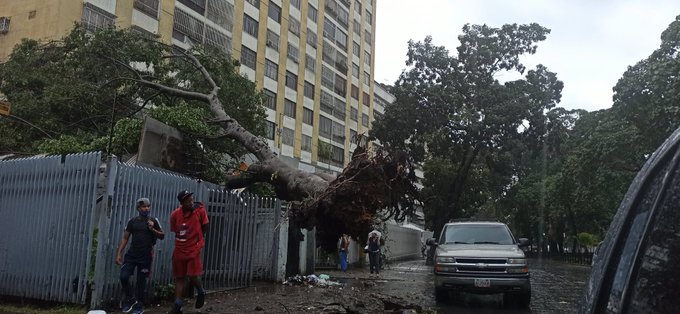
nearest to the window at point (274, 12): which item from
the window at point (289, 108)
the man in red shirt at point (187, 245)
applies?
the window at point (289, 108)

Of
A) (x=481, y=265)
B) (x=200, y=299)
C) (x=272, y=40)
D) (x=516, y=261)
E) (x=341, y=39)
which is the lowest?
(x=200, y=299)

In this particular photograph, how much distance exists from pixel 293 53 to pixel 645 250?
1777 inches

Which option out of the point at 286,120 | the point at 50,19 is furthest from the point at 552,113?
the point at 50,19

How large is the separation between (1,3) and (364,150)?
28.6 metres

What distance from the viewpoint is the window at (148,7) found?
28969 mm

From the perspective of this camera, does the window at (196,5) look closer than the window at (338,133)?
Yes

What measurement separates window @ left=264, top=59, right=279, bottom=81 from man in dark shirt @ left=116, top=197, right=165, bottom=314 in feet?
113

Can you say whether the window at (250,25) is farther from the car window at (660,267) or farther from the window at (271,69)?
the car window at (660,267)

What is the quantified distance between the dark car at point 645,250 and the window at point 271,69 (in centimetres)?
4066

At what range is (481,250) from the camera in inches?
410

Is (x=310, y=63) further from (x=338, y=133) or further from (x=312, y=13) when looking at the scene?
(x=338, y=133)

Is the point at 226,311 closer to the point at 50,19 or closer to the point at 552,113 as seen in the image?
the point at 50,19

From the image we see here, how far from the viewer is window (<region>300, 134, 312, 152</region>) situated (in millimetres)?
46375

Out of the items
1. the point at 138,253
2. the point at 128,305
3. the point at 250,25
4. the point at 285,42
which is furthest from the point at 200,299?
the point at 285,42
